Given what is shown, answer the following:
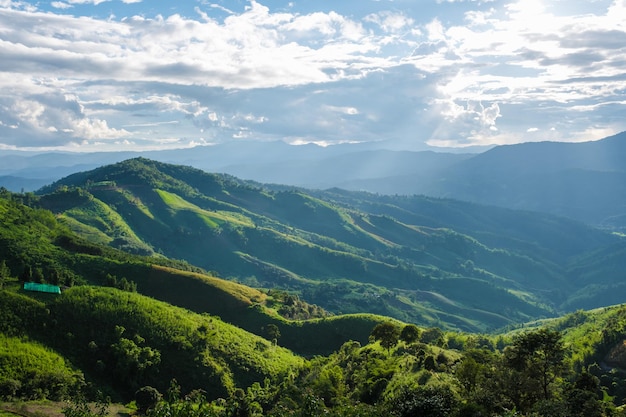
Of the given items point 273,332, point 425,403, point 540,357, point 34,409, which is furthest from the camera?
point 273,332

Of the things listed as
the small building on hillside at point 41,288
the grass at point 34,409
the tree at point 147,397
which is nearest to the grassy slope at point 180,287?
the small building on hillside at point 41,288

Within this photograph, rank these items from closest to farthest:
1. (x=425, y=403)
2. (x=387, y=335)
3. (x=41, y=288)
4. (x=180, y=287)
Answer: (x=425, y=403) < (x=41, y=288) < (x=387, y=335) < (x=180, y=287)

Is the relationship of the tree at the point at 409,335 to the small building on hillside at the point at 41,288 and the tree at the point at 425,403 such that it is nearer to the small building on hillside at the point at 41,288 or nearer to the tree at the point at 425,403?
the tree at the point at 425,403

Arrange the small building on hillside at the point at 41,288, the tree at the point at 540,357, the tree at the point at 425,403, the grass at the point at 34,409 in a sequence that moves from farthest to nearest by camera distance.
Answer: the small building on hillside at the point at 41,288, the grass at the point at 34,409, the tree at the point at 540,357, the tree at the point at 425,403

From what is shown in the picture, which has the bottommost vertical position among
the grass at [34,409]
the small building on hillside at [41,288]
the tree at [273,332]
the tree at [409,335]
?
the tree at [273,332]

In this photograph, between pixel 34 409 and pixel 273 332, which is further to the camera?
pixel 273 332

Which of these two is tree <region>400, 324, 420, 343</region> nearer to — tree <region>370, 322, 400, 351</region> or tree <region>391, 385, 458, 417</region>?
tree <region>370, 322, 400, 351</region>

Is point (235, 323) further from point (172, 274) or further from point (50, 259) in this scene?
point (50, 259)

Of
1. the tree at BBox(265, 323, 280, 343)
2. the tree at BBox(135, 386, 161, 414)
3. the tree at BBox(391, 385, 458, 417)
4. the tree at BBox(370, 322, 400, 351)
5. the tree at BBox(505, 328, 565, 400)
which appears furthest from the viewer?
the tree at BBox(265, 323, 280, 343)

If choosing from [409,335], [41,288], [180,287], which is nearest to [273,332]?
[180,287]

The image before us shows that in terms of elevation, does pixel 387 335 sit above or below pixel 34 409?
below

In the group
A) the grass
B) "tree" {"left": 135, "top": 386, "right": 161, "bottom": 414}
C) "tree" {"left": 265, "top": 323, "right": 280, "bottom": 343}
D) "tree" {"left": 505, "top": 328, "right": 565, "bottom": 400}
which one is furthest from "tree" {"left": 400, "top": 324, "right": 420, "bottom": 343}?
the grass

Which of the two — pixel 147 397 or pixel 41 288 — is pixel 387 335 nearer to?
pixel 147 397

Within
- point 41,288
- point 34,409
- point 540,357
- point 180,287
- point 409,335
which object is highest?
point 41,288
